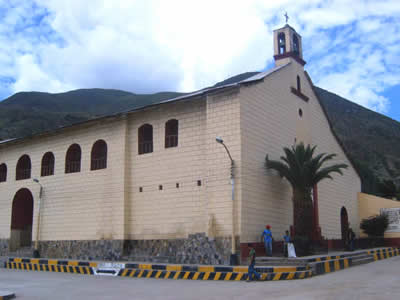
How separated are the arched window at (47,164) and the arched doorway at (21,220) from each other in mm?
2005

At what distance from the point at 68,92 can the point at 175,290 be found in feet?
496

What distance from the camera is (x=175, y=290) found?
12.4 metres

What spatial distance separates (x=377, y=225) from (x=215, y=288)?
18406 mm

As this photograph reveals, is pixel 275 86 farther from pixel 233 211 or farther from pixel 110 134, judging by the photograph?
pixel 110 134

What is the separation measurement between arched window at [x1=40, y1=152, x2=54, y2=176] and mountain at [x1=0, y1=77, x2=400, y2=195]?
3883 centimetres

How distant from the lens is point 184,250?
19.0 m

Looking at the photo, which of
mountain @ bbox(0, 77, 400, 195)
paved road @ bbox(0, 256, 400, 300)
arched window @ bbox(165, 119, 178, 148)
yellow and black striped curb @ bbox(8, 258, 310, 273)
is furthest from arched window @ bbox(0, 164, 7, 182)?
mountain @ bbox(0, 77, 400, 195)

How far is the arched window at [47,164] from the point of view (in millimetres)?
25484

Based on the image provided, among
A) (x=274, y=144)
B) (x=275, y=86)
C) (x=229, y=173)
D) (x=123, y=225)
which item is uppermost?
(x=275, y=86)

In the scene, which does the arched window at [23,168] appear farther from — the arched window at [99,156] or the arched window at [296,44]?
the arched window at [296,44]

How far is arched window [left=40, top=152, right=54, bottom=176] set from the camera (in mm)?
25484

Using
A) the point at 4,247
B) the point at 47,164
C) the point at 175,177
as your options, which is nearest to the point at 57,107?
the point at 4,247

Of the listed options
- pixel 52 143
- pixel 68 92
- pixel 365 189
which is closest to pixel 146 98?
pixel 68 92

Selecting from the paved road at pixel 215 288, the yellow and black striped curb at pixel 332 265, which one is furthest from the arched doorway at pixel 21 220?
the yellow and black striped curb at pixel 332 265
